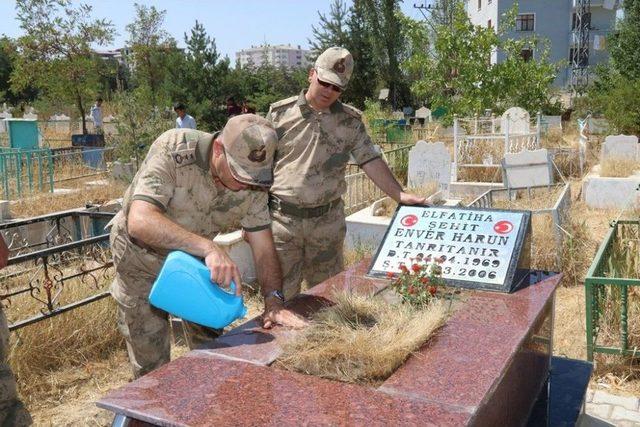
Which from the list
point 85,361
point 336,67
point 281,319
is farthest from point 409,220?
point 85,361

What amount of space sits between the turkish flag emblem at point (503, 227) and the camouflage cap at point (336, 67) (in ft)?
3.33

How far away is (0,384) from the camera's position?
2502 millimetres

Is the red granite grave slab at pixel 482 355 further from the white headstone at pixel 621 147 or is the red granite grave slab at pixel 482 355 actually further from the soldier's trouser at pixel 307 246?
the white headstone at pixel 621 147

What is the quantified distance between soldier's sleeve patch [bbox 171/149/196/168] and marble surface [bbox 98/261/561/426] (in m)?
0.68

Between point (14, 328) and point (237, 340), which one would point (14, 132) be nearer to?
point (14, 328)

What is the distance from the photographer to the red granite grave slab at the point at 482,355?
1.79 metres

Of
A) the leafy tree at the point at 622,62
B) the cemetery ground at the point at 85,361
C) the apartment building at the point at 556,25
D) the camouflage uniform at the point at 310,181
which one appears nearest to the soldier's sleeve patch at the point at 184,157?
the camouflage uniform at the point at 310,181

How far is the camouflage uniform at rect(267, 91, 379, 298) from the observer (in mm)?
3432

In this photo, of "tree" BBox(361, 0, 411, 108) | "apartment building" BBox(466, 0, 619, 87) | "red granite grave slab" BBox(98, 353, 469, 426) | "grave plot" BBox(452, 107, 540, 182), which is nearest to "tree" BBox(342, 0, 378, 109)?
"tree" BBox(361, 0, 411, 108)

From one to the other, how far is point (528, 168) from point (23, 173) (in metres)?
8.49

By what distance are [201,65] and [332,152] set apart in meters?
17.8

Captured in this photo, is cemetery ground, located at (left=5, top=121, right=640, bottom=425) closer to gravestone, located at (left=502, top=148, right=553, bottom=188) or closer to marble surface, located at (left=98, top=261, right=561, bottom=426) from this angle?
marble surface, located at (left=98, top=261, right=561, bottom=426)

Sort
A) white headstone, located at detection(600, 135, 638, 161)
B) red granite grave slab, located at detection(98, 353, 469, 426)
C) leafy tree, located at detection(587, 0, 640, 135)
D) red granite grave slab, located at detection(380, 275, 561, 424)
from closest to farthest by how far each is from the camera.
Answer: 1. red granite grave slab, located at detection(98, 353, 469, 426)
2. red granite grave slab, located at detection(380, 275, 561, 424)
3. white headstone, located at detection(600, 135, 638, 161)
4. leafy tree, located at detection(587, 0, 640, 135)

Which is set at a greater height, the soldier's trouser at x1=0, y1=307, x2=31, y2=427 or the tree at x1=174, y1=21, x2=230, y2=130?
the tree at x1=174, y1=21, x2=230, y2=130
